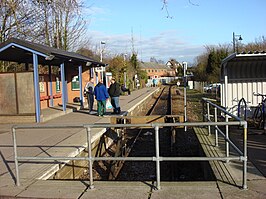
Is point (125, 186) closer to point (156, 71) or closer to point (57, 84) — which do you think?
point (57, 84)

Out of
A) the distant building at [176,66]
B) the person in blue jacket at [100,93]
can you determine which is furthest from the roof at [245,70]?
the distant building at [176,66]

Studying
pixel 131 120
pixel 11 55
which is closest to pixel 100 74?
pixel 11 55

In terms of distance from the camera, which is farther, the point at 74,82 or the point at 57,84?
the point at 74,82

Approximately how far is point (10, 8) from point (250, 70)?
14716mm

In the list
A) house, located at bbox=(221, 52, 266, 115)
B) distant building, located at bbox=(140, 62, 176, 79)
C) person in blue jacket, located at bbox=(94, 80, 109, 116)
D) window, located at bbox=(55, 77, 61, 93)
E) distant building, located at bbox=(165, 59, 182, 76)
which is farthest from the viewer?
distant building, located at bbox=(140, 62, 176, 79)

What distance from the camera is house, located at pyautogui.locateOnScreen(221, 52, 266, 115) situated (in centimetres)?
1243

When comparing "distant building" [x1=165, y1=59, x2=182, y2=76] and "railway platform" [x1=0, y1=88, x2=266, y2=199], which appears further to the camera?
"distant building" [x1=165, y1=59, x2=182, y2=76]

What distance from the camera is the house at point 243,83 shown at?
40.8 feet

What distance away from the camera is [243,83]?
41.1 feet

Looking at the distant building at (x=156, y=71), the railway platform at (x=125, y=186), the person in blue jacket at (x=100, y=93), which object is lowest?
the railway platform at (x=125, y=186)

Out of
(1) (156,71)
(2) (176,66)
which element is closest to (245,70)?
(2) (176,66)

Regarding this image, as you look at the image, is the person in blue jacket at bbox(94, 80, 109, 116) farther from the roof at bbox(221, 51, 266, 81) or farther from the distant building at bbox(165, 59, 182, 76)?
the distant building at bbox(165, 59, 182, 76)

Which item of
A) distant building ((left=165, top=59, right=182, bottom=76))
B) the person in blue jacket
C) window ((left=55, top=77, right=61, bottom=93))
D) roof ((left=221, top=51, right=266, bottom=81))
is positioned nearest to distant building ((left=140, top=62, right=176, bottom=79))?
distant building ((left=165, top=59, right=182, bottom=76))

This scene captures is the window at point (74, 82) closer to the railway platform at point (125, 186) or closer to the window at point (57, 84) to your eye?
the window at point (57, 84)
